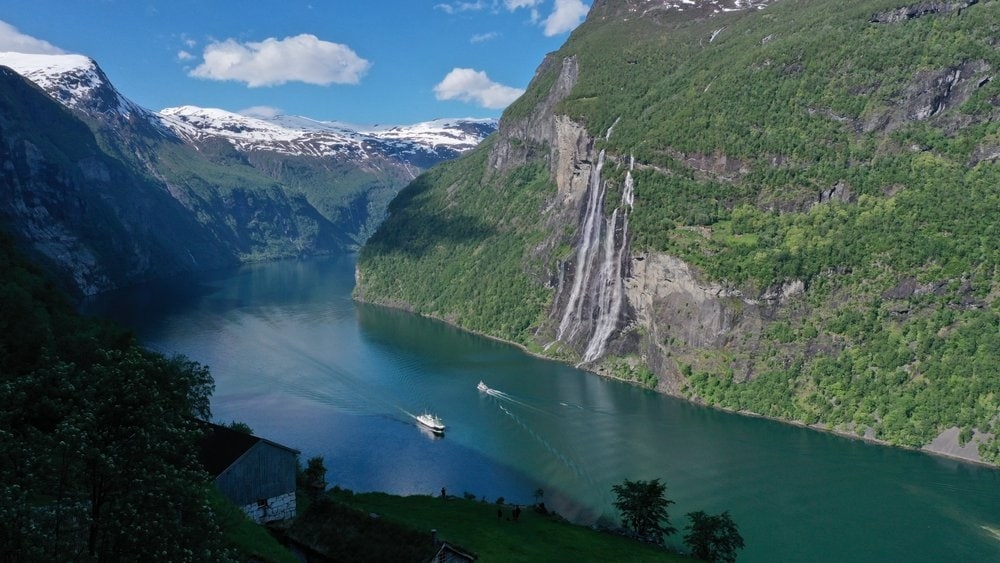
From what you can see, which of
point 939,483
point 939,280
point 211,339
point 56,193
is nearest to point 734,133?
point 939,280

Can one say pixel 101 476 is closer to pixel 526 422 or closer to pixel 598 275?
pixel 526 422

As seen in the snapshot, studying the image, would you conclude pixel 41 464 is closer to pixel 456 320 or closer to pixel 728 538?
pixel 728 538

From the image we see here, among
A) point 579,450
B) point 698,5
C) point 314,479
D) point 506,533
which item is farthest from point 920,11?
point 314,479

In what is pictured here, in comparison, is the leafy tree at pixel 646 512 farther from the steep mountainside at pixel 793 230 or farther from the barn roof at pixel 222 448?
the steep mountainside at pixel 793 230

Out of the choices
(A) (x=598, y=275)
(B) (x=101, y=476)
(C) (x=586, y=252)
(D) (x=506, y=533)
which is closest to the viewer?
(B) (x=101, y=476)

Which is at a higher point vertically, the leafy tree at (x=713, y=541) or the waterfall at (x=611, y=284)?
the waterfall at (x=611, y=284)

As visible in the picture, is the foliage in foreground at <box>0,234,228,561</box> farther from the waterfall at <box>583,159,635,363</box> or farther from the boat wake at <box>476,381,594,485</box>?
the waterfall at <box>583,159,635,363</box>

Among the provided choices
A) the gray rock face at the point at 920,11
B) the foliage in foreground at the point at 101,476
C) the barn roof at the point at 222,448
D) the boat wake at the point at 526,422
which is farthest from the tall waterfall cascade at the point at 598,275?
the foliage in foreground at the point at 101,476
